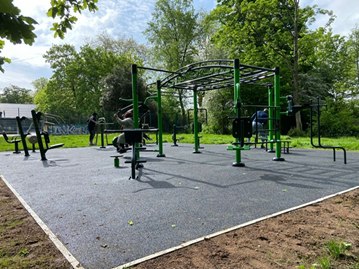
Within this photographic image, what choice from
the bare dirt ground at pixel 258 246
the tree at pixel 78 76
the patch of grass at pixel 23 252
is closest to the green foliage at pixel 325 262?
the bare dirt ground at pixel 258 246

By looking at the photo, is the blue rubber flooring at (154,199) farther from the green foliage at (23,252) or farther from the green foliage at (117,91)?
the green foliage at (117,91)

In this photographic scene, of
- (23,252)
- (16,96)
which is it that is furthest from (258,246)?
(16,96)

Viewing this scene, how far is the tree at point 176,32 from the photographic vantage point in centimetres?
2820

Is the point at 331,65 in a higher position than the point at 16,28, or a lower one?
higher

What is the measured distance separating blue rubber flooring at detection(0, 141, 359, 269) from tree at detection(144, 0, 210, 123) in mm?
23288

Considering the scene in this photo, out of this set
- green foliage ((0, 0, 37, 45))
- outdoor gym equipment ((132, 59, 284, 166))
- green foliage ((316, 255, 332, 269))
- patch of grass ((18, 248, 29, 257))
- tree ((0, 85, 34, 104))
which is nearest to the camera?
green foliage ((0, 0, 37, 45))

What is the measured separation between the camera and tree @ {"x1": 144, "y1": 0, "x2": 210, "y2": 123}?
28203mm

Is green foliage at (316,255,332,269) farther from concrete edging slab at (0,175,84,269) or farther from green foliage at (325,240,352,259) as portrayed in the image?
concrete edging slab at (0,175,84,269)

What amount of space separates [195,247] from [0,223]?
194cm

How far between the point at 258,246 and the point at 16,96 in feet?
264

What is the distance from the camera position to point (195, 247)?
6.56ft

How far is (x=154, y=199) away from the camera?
3305 millimetres

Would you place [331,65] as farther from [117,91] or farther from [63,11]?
[63,11]

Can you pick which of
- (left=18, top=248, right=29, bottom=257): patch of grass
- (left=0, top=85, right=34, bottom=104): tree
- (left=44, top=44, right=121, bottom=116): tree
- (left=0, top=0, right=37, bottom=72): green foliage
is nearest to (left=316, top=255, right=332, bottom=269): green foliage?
(left=18, top=248, right=29, bottom=257): patch of grass
